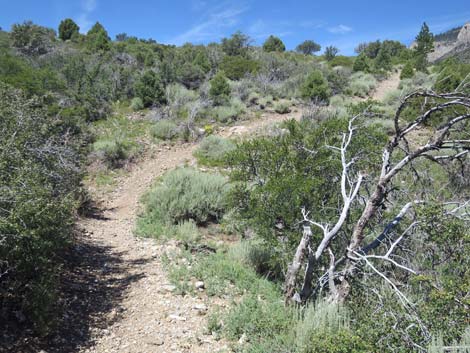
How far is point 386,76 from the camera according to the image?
26547 mm

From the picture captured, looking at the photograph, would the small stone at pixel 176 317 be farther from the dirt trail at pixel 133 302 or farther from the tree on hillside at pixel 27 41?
the tree on hillside at pixel 27 41

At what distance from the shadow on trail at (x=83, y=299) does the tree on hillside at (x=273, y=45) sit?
36.9 meters

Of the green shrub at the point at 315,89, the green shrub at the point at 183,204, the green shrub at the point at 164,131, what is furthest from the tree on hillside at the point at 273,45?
the green shrub at the point at 183,204

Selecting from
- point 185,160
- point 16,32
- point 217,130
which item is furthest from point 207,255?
point 16,32

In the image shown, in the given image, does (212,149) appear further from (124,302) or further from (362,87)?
(362,87)

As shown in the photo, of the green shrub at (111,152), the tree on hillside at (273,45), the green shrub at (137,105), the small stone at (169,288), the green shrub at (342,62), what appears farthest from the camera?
the tree on hillside at (273,45)

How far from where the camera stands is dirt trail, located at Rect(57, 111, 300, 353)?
3.91 metres

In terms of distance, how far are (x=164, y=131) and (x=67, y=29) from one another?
90.7ft

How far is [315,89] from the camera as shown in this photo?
17484 mm

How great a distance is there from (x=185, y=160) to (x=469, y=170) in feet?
28.6

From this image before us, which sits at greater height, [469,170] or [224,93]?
[224,93]

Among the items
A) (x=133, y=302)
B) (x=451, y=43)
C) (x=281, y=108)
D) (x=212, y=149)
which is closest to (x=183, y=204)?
(x=133, y=302)

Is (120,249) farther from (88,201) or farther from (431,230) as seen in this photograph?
(431,230)

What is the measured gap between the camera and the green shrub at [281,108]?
16.9 metres
